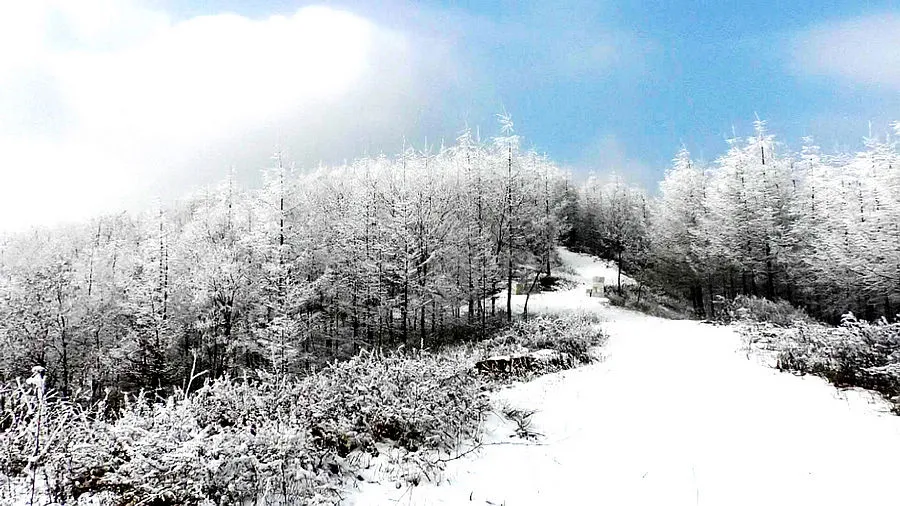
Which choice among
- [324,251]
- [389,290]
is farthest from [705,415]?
[324,251]

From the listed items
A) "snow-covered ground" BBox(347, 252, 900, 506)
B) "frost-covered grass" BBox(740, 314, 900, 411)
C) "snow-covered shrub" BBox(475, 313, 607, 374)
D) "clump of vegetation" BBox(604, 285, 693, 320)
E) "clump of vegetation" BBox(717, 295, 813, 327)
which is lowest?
"clump of vegetation" BBox(604, 285, 693, 320)

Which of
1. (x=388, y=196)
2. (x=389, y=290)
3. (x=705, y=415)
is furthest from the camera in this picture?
(x=388, y=196)

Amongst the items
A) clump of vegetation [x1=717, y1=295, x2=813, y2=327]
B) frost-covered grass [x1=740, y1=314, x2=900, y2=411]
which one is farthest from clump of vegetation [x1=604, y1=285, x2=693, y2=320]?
frost-covered grass [x1=740, y1=314, x2=900, y2=411]

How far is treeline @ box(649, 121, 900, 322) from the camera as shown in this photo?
23.5 metres

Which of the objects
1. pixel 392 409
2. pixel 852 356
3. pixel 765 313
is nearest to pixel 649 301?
pixel 765 313

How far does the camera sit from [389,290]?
1042 inches

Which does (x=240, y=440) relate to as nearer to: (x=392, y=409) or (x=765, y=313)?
(x=392, y=409)

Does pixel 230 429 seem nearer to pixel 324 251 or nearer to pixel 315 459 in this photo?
pixel 315 459

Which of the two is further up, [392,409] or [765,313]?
[392,409]

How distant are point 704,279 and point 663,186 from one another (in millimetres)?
16307

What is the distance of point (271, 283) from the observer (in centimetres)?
2325

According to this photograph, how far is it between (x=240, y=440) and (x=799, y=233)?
105 ft

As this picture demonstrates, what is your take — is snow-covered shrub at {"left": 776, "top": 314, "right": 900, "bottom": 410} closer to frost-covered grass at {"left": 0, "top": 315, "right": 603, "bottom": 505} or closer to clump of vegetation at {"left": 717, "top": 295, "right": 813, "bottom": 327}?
frost-covered grass at {"left": 0, "top": 315, "right": 603, "bottom": 505}

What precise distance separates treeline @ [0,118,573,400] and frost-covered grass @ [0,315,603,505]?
15.0 m
